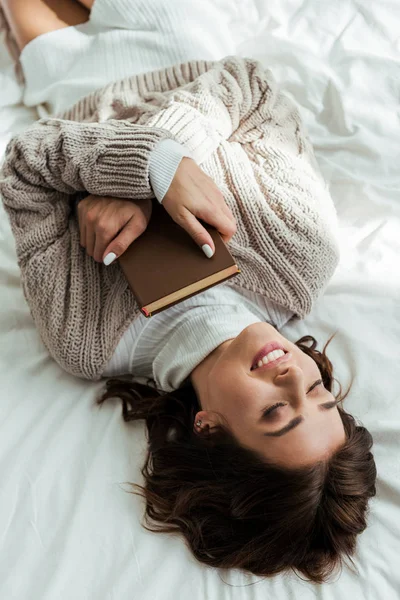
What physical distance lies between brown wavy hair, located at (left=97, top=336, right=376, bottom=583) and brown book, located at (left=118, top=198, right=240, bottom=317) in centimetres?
22

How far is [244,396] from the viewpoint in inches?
31.4

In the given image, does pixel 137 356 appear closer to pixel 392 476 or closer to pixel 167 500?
pixel 167 500

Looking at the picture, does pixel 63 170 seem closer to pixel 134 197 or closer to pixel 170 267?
pixel 134 197

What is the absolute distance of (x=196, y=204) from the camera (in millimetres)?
862

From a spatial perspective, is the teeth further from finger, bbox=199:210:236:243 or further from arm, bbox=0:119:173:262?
arm, bbox=0:119:173:262

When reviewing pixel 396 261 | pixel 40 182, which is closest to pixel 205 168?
pixel 40 182

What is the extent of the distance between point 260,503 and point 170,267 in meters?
0.37

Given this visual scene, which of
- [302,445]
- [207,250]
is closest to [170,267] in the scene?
[207,250]

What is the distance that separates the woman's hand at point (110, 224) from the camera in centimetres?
87

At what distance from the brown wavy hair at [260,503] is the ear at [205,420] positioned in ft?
0.04

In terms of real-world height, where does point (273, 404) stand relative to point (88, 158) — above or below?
below

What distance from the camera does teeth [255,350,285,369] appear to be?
2.72 ft

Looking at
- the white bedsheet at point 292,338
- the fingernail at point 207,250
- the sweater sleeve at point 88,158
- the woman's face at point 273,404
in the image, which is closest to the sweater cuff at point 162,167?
the sweater sleeve at point 88,158

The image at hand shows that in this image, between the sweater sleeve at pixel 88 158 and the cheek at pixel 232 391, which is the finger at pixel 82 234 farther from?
the cheek at pixel 232 391
